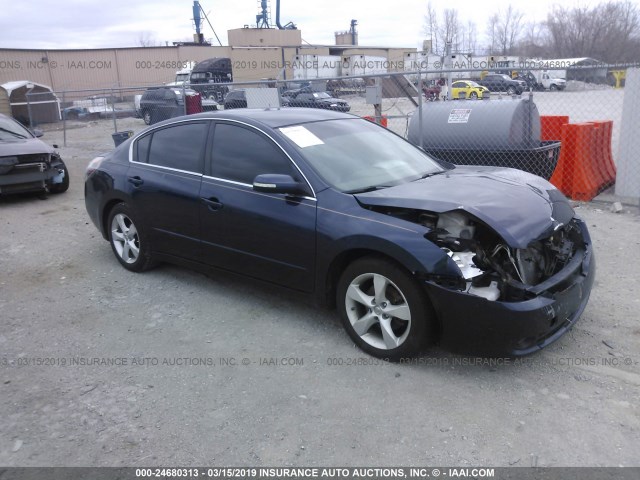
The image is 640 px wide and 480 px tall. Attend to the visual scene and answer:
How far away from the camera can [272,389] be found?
3.55 m

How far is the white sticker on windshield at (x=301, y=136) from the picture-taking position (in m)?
4.35

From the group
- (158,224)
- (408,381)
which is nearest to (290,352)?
(408,381)

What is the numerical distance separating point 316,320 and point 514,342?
166 cm

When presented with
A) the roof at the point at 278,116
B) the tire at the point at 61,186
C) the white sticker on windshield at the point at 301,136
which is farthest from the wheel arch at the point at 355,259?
the tire at the point at 61,186

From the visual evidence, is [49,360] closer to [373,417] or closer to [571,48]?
[373,417]

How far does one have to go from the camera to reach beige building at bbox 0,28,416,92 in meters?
40.4

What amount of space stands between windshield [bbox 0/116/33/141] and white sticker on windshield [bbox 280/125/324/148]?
6.91 meters

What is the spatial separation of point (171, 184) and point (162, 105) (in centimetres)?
1553

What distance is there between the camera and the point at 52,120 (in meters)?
26.0

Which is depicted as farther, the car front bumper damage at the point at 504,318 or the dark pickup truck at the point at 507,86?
the dark pickup truck at the point at 507,86

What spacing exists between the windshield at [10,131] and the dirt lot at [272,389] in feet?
17.4

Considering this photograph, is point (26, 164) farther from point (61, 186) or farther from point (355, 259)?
point (355, 259)

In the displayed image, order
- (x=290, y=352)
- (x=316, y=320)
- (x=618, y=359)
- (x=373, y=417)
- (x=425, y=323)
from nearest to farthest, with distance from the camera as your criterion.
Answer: (x=373, y=417)
(x=425, y=323)
(x=618, y=359)
(x=290, y=352)
(x=316, y=320)

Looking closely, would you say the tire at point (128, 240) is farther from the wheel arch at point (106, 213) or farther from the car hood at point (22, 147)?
the car hood at point (22, 147)
